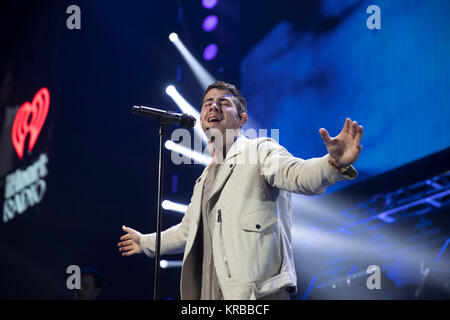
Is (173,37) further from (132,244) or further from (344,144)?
(344,144)

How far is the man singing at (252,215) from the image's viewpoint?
1.75 m

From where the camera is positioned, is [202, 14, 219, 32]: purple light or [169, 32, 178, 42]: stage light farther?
[169, 32, 178, 42]: stage light

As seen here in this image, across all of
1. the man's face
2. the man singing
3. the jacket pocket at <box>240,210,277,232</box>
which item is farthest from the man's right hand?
the jacket pocket at <box>240,210,277,232</box>

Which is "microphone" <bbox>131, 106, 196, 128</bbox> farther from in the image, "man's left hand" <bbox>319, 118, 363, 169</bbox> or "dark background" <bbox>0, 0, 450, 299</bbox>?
"dark background" <bbox>0, 0, 450, 299</bbox>

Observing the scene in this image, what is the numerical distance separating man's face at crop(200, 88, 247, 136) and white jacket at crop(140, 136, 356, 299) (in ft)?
0.83

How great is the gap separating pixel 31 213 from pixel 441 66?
16.0 ft

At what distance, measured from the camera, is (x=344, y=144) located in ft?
5.57

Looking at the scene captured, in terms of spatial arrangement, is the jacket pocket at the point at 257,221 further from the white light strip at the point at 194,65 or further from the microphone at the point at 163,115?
the white light strip at the point at 194,65

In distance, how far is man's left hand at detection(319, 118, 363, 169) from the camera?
1676 mm

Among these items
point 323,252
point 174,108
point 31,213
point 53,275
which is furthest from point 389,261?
point 31,213

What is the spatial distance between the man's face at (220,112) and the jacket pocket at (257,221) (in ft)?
2.08

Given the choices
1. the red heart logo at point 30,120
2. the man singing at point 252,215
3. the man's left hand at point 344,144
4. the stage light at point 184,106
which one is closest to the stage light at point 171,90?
the stage light at point 184,106

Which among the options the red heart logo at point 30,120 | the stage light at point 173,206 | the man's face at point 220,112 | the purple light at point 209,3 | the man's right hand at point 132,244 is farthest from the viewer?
the red heart logo at point 30,120

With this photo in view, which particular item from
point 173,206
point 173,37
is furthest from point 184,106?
point 173,206
